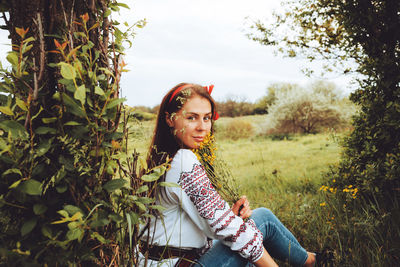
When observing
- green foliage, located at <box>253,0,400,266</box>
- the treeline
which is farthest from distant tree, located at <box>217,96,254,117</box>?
green foliage, located at <box>253,0,400,266</box>

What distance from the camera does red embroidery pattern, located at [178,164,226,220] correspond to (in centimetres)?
175

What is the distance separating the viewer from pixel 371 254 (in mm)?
2598

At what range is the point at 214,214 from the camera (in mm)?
1744

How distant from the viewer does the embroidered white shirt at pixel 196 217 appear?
69.3 inches

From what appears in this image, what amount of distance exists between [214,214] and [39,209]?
92 centimetres

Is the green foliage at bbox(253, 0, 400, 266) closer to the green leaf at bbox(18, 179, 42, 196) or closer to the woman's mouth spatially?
the woman's mouth

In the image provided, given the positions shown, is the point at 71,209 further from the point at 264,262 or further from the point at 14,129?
the point at 264,262

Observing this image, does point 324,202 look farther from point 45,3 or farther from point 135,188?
point 45,3

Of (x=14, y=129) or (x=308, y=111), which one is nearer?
Result: (x=14, y=129)

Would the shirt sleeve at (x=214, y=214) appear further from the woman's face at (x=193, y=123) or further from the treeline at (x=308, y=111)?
the treeline at (x=308, y=111)

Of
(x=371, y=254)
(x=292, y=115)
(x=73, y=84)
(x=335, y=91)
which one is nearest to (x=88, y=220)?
(x=73, y=84)

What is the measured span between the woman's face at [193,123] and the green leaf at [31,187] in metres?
1.14

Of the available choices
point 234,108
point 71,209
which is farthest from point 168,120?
point 234,108

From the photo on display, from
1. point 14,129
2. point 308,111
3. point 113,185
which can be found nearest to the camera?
point 14,129
